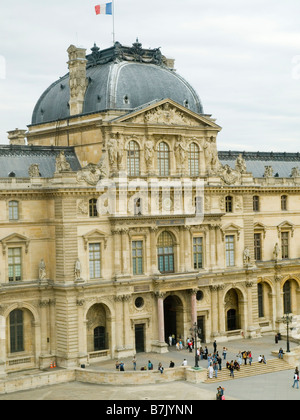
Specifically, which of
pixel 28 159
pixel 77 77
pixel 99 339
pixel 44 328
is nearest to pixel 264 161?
pixel 77 77

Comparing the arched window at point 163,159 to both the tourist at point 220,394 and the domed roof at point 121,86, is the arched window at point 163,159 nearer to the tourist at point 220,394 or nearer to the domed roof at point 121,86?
the domed roof at point 121,86

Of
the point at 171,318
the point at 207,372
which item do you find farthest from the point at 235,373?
the point at 171,318

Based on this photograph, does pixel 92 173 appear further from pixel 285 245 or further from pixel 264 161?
pixel 264 161

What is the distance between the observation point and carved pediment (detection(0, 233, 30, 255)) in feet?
231

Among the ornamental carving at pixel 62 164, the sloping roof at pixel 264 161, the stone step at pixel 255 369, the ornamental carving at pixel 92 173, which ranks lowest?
the stone step at pixel 255 369

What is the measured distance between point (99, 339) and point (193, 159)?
17.9m

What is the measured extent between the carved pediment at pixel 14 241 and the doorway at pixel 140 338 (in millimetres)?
11898

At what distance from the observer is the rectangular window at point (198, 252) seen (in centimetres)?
7900

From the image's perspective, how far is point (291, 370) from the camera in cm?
7225

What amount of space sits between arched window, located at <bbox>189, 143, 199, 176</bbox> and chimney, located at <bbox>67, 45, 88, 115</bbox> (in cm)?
1036

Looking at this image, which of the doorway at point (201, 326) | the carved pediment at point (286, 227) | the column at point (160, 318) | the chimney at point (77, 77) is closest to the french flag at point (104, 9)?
the chimney at point (77, 77)

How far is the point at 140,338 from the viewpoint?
2980 inches

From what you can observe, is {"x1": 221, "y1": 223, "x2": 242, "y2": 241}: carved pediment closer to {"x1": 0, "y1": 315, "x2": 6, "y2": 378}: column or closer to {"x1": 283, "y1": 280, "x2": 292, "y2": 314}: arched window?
{"x1": 283, "y1": 280, "x2": 292, "y2": 314}: arched window

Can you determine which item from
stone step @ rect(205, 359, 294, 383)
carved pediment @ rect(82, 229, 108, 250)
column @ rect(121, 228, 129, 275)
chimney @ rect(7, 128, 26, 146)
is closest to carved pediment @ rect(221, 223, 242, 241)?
column @ rect(121, 228, 129, 275)
